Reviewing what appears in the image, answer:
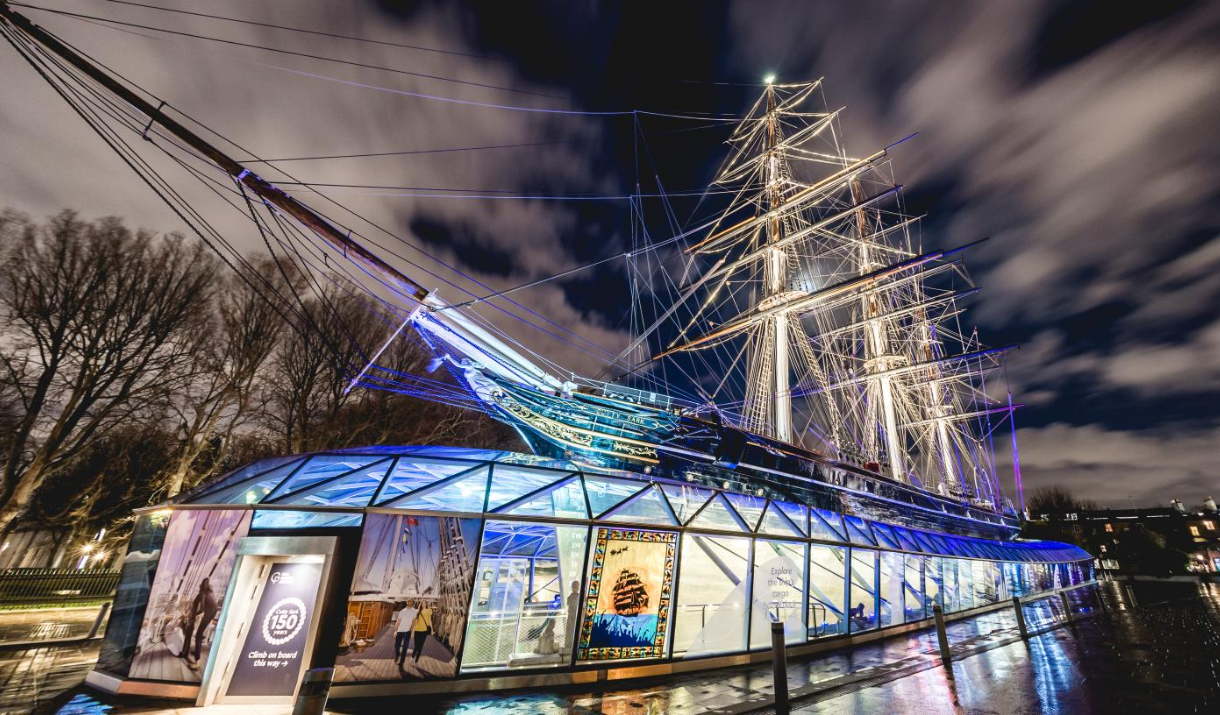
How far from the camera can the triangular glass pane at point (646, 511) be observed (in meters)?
9.36

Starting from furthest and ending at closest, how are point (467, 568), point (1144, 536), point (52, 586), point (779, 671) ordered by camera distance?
point (1144, 536) < point (52, 586) < point (467, 568) < point (779, 671)

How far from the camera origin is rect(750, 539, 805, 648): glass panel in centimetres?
1055

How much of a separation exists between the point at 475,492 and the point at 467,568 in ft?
4.76

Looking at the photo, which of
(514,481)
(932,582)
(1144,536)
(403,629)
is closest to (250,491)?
(403,629)

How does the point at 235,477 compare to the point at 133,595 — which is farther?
the point at 235,477

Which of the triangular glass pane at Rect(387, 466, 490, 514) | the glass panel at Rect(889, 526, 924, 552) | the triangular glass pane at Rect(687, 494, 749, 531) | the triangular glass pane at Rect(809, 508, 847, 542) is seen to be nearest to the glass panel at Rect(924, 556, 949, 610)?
the glass panel at Rect(889, 526, 924, 552)

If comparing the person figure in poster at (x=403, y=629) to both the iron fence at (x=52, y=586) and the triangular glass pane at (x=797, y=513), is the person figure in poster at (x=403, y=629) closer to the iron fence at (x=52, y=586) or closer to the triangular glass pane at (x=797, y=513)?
the triangular glass pane at (x=797, y=513)

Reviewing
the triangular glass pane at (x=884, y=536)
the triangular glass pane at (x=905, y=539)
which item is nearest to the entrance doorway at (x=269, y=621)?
the triangular glass pane at (x=884, y=536)

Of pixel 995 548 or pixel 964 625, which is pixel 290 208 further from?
pixel 995 548

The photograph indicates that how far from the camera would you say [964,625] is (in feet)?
51.0

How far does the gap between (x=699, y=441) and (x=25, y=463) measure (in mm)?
24467

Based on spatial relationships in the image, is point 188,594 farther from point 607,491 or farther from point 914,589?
point 914,589

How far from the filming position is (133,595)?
26.5 feet

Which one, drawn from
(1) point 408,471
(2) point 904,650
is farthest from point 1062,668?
(1) point 408,471
